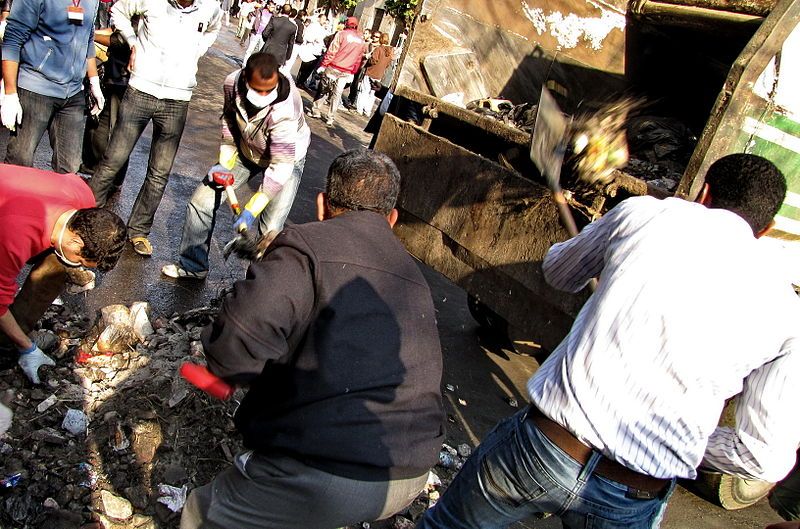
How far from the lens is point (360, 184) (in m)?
1.87

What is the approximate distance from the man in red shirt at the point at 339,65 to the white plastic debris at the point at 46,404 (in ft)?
30.4

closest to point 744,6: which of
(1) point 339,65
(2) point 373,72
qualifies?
(1) point 339,65

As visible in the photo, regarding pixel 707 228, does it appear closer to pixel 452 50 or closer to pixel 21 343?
pixel 21 343

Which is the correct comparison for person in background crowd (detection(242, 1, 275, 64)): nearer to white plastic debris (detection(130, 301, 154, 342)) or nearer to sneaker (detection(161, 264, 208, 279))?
sneaker (detection(161, 264, 208, 279))

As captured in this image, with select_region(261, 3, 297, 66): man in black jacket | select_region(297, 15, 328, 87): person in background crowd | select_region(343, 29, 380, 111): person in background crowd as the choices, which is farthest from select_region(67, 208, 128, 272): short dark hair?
select_region(343, 29, 380, 111): person in background crowd

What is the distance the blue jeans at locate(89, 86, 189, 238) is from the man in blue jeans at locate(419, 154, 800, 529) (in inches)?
135

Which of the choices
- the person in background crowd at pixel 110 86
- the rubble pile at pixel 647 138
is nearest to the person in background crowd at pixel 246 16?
the person in background crowd at pixel 110 86

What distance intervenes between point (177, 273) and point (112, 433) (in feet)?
5.52

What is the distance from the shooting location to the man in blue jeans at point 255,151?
12.5ft

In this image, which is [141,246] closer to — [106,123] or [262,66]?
[106,123]

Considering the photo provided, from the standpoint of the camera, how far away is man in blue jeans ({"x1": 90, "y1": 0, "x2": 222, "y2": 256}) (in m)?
4.27

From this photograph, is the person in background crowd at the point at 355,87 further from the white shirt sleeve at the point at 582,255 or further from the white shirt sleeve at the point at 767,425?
the white shirt sleeve at the point at 767,425

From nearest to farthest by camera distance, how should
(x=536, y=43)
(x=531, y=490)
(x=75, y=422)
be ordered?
(x=531, y=490)
(x=75, y=422)
(x=536, y=43)

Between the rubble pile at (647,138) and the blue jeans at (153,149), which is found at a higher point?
the rubble pile at (647,138)
